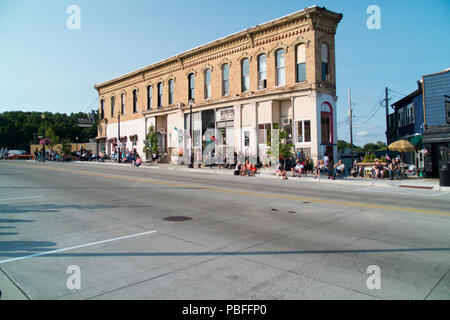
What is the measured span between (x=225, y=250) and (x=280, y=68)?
24.1m

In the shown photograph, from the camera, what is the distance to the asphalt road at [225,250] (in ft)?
13.9

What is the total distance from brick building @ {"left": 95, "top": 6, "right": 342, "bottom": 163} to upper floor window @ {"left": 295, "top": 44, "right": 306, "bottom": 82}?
8 centimetres

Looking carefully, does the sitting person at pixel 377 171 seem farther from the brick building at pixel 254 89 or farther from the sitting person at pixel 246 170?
the sitting person at pixel 246 170

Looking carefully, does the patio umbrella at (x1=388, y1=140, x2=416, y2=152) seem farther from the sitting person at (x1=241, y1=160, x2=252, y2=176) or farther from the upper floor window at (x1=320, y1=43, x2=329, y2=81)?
the sitting person at (x1=241, y1=160, x2=252, y2=176)

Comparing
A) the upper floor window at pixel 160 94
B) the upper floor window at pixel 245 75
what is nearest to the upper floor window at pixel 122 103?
the upper floor window at pixel 160 94

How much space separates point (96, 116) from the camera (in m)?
54.1

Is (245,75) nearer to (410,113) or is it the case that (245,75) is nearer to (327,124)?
(327,124)

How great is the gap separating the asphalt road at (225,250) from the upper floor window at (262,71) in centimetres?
1920

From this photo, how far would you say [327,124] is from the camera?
2616 centimetres

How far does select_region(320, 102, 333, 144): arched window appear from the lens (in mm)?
25797

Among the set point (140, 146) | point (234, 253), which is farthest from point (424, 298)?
point (140, 146)

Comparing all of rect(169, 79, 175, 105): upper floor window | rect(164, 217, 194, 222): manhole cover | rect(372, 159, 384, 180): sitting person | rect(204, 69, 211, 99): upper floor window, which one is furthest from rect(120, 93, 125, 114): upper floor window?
rect(164, 217, 194, 222): manhole cover

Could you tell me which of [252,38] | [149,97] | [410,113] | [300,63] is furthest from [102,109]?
[410,113]
